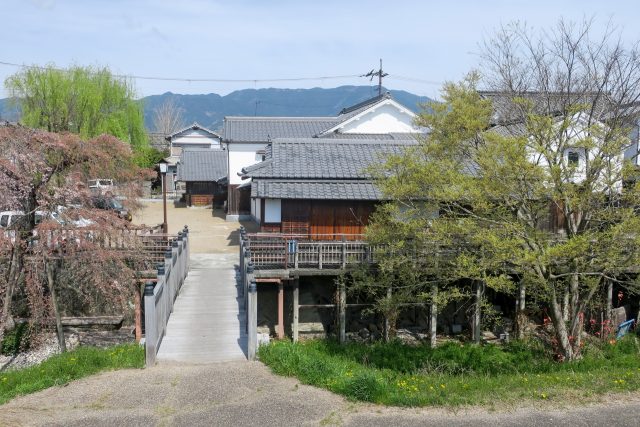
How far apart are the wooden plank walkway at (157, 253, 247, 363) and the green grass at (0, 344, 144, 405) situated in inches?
27.7

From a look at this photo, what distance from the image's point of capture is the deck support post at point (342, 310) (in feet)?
55.4

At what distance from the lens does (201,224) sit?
31219mm

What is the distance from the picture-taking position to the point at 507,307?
63.6ft

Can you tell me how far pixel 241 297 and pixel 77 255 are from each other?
4.56 metres

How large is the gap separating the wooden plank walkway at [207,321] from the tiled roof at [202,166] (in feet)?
72.0

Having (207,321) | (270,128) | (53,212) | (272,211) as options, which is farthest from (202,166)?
(207,321)

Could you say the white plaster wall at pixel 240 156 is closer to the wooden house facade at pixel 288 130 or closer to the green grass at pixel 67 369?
the wooden house facade at pixel 288 130

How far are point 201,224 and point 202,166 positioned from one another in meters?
12.0

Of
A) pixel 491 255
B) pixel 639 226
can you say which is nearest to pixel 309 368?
pixel 491 255

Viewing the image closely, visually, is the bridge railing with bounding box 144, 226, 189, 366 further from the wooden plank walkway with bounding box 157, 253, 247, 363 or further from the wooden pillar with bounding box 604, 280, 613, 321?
the wooden pillar with bounding box 604, 280, 613, 321

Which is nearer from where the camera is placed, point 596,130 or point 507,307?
point 596,130

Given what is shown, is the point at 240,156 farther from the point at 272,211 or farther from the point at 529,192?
the point at 529,192

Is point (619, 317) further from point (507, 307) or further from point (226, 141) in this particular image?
point (226, 141)

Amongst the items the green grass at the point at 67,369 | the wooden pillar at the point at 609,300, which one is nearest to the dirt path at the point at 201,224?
the green grass at the point at 67,369
